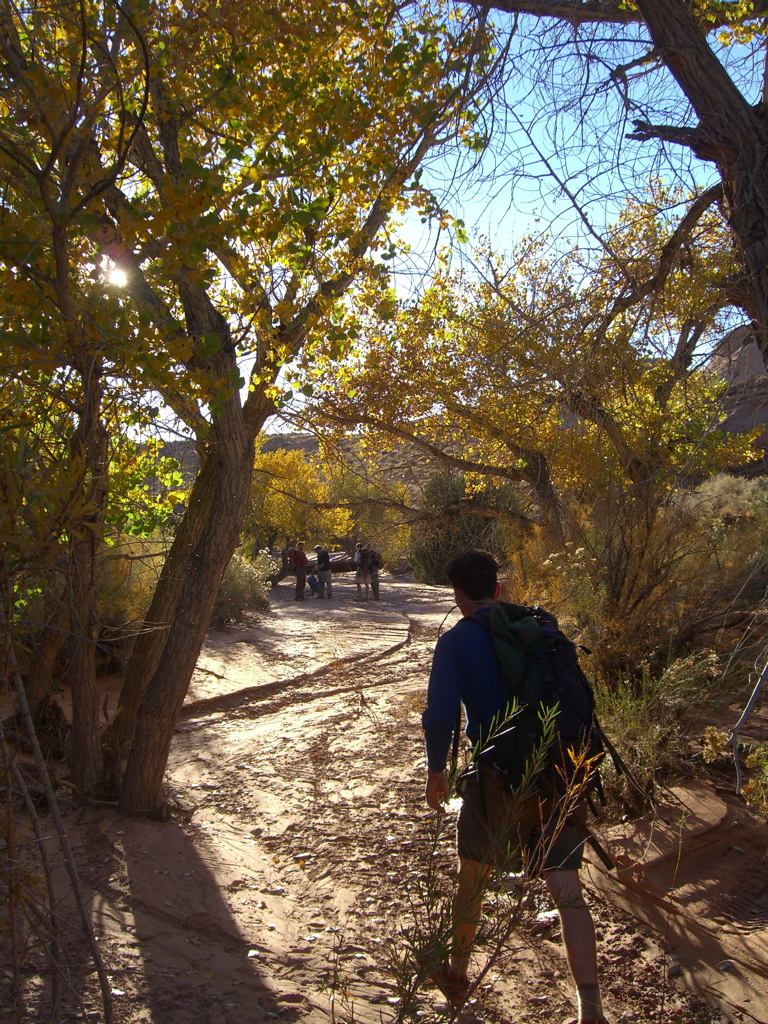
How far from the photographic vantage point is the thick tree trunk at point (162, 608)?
5426mm

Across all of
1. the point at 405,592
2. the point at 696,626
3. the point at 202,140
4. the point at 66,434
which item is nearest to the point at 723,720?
the point at 696,626

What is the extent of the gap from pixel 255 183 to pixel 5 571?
3193 millimetres

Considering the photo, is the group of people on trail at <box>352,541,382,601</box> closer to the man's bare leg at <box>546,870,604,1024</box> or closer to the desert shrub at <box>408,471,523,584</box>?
the desert shrub at <box>408,471,523,584</box>

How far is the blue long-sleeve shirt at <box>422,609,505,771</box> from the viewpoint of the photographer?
295 centimetres

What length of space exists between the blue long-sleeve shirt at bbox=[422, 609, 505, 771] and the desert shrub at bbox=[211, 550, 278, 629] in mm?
10273

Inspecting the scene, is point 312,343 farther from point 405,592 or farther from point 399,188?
point 405,592

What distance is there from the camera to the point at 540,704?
277cm

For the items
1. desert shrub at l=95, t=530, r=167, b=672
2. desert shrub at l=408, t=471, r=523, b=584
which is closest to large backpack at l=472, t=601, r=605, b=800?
desert shrub at l=95, t=530, r=167, b=672

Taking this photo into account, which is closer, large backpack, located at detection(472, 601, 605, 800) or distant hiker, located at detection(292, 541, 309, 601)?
large backpack, located at detection(472, 601, 605, 800)

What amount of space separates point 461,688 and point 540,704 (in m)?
0.34

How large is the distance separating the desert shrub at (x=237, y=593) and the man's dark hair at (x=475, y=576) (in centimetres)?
1004

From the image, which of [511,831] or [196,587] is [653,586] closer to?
[196,587]

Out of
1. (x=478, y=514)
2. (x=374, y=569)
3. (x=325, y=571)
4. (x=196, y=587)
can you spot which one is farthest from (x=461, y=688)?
(x=325, y=571)

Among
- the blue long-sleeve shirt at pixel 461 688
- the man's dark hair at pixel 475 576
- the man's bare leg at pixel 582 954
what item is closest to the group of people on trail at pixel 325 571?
the man's dark hair at pixel 475 576
